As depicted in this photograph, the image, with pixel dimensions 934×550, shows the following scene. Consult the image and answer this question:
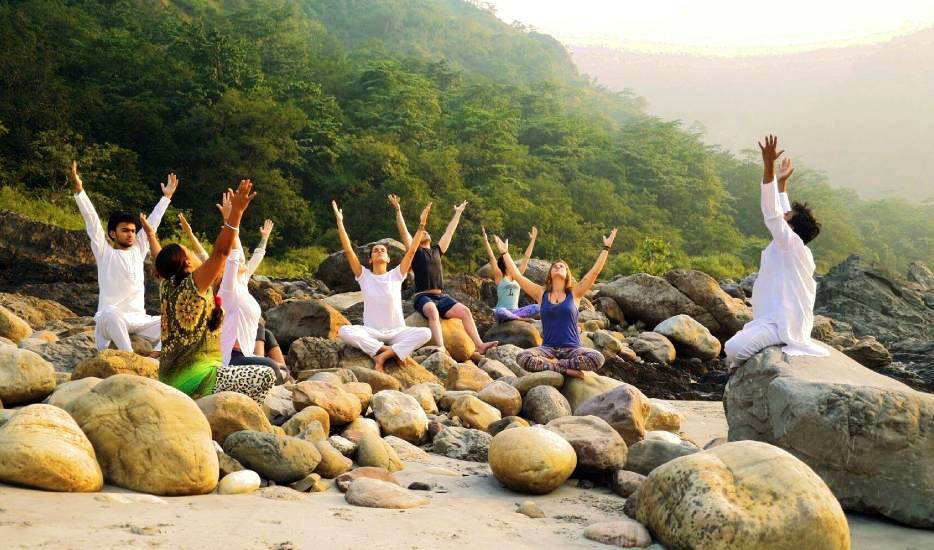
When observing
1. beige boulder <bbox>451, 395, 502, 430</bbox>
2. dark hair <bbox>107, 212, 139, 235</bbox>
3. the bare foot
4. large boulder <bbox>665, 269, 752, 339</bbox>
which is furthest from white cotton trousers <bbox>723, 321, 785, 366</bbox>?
large boulder <bbox>665, 269, 752, 339</bbox>

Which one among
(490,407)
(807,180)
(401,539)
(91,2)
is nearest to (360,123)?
(91,2)

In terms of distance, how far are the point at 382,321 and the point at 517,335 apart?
11.0 ft

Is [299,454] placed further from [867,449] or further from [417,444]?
[867,449]

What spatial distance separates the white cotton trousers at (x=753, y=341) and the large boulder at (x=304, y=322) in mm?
5131

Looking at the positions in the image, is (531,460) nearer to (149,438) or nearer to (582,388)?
(149,438)

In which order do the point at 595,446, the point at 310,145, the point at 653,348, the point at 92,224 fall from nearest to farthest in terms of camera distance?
the point at 595,446
the point at 92,224
the point at 653,348
the point at 310,145

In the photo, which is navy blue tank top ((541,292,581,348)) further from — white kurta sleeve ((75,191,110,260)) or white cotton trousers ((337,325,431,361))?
white kurta sleeve ((75,191,110,260))

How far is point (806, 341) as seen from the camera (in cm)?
686

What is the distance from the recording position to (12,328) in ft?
29.7

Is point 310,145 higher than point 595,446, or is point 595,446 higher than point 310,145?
point 310,145

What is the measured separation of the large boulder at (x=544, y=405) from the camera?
744 centimetres

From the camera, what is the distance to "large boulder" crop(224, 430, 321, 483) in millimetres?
5039

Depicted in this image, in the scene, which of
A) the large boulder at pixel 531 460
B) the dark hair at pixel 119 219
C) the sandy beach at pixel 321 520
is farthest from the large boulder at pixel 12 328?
the large boulder at pixel 531 460

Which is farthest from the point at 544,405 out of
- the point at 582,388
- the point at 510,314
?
the point at 510,314
